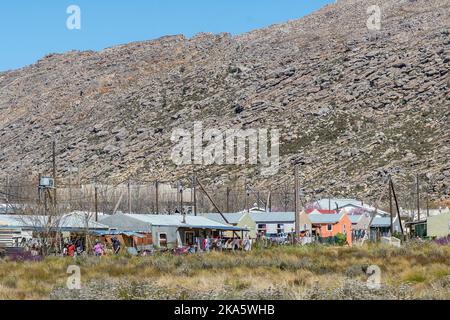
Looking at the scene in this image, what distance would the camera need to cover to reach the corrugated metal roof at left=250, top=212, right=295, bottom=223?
226ft

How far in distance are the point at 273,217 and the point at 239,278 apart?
47330mm

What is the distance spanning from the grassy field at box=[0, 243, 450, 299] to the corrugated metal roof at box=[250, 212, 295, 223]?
31.3 meters

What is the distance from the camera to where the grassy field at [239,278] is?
1761cm

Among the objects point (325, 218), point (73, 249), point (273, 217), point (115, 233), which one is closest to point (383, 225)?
point (325, 218)

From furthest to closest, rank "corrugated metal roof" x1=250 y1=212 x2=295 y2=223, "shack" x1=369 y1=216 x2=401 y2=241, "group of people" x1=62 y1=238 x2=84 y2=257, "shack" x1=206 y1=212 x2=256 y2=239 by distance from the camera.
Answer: "shack" x1=369 y1=216 x2=401 y2=241 → "corrugated metal roof" x1=250 y1=212 x2=295 y2=223 → "shack" x1=206 y1=212 x2=256 y2=239 → "group of people" x1=62 y1=238 x2=84 y2=257

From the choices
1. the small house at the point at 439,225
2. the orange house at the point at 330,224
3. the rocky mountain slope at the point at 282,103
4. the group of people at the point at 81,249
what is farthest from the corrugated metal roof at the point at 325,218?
the group of people at the point at 81,249

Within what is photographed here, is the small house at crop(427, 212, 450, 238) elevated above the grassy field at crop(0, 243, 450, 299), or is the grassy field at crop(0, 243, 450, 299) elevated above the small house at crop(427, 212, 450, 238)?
the small house at crop(427, 212, 450, 238)

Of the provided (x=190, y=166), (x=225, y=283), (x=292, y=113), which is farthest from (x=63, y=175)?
(x=225, y=283)

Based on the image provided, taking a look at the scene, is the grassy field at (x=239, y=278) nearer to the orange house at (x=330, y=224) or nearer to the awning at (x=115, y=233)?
the awning at (x=115, y=233)

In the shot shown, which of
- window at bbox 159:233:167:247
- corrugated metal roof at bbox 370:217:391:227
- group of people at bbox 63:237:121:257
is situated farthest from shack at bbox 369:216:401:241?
group of people at bbox 63:237:121:257

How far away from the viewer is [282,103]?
127062 millimetres

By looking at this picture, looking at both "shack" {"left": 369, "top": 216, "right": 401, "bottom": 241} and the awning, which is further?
"shack" {"left": 369, "top": 216, "right": 401, "bottom": 241}

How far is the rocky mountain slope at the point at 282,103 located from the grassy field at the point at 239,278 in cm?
6575

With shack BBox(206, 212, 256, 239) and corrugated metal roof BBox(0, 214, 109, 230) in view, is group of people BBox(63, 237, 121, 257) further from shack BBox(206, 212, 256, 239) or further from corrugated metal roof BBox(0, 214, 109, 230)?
shack BBox(206, 212, 256, 239)
